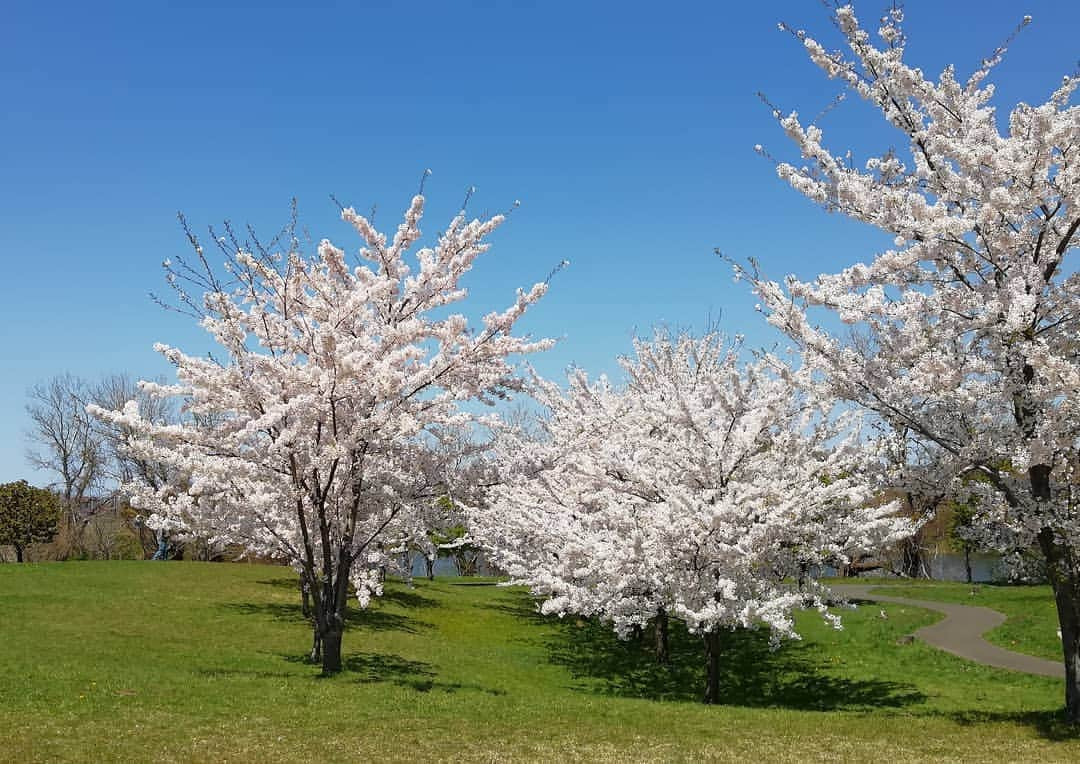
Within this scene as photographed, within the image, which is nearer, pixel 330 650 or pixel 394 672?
pixel 330 650

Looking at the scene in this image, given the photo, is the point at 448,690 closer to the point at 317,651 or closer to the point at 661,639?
the point at 317,651

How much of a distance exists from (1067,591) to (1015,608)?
1811 cm

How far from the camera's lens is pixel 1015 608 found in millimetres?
26766

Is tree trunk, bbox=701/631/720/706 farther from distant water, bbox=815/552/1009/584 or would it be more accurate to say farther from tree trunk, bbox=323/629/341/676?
distant water, bbox=815/552/1009/584

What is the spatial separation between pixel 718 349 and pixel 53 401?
51.3 metres

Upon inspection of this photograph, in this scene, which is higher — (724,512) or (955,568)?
(724,512)

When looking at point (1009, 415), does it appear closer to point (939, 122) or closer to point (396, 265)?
point (939, 122)

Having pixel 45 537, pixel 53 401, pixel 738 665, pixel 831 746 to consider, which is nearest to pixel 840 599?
pixel 831 746

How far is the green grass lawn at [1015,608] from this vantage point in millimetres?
20844

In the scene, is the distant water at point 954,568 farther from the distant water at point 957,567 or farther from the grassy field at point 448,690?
the grassy field at point 448,690

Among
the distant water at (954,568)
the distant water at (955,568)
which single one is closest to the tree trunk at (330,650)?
the distant water at (954,568)

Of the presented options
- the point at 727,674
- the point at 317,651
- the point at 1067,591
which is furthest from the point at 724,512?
the point at 317,651

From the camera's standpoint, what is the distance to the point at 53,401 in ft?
183

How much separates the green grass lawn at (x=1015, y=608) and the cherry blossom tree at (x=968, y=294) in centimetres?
1097
